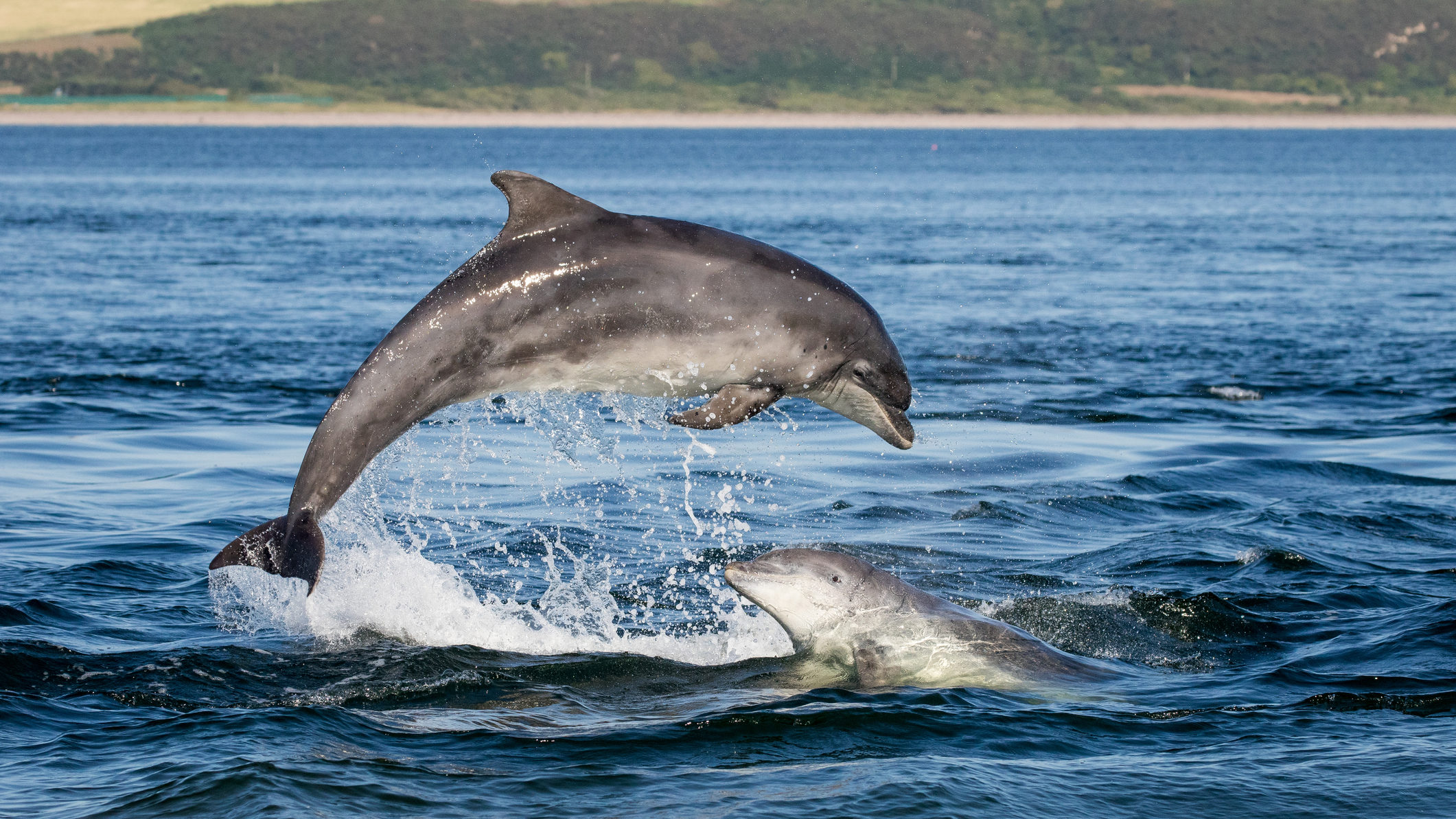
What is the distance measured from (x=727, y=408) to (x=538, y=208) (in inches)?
61.1

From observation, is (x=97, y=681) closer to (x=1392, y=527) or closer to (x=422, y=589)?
(x=422, y=589)

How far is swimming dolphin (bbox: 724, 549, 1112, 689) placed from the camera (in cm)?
952

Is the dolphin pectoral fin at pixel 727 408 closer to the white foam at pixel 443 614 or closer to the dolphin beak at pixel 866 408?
the dolphin beak at pixel 866 408

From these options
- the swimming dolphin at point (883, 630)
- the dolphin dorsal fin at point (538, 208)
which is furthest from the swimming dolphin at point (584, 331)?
the swimming dolphin at point (883, 630)

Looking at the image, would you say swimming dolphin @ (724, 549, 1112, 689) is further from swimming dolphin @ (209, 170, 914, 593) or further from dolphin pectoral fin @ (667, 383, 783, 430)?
swimming dolphin @ (209, 170, 914, 593)

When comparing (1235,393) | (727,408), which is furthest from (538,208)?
(1235,393)

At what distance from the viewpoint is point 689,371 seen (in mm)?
8922

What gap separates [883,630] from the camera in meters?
9.69

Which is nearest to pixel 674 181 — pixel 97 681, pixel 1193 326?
pixel 1193 326

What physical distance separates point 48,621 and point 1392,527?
1094 cm

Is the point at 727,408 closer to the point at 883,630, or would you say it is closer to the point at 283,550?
the point at 883,630

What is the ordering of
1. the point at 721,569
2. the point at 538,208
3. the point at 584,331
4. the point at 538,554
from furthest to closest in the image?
the point at 538,554 → the point at 721,569 → the point at 538,208 → the point at 584,331

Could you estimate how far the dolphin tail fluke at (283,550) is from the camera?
812 centimetres

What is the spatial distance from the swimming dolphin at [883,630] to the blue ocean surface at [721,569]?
249 mm
